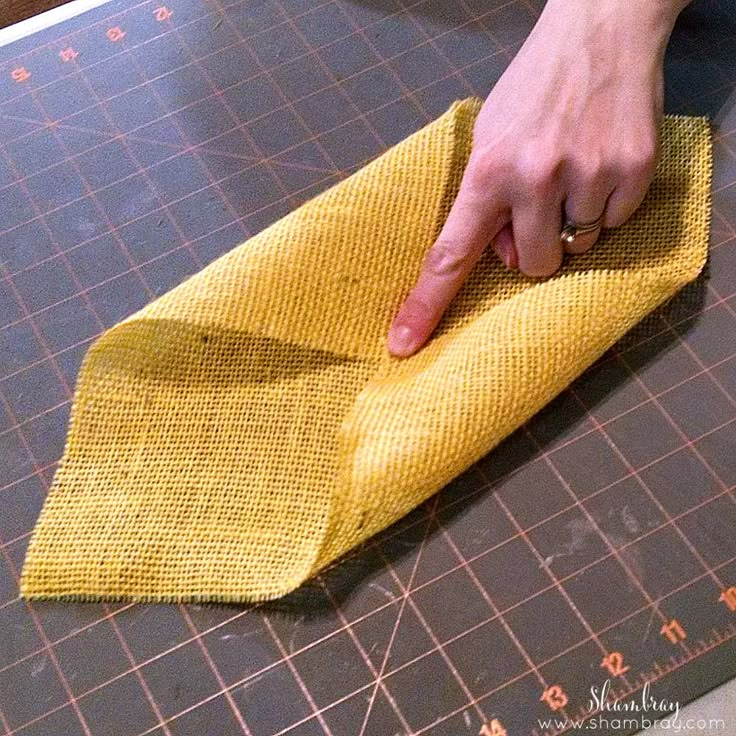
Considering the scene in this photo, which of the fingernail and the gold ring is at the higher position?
the gold ring

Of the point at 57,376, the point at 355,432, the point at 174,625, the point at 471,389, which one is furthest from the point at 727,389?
the point at 57,376

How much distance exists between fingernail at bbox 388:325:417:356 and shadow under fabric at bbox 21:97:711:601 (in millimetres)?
14

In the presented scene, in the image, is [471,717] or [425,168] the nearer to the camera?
[471,717]

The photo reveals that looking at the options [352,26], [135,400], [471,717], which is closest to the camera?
[471,717]

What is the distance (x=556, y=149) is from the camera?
2.63 ft

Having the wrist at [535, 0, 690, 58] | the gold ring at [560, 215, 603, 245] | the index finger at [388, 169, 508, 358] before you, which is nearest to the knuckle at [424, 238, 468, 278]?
the index finger at [388, 169, 508, 358]

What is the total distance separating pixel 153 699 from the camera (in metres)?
0.79

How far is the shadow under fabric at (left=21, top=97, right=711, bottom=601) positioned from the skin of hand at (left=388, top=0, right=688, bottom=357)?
0.03 metres

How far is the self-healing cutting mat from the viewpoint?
2.56 ft

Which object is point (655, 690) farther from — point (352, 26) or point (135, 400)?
point (352, 26)

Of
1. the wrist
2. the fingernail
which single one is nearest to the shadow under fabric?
the fingernail

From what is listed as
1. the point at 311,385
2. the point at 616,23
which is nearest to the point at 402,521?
the point at 311,385

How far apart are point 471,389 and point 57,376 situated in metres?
0.45

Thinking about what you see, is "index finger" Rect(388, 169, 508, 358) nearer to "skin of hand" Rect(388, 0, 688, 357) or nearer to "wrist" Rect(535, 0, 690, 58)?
"skin of hand" Rect(388, 0, 688, 357)
